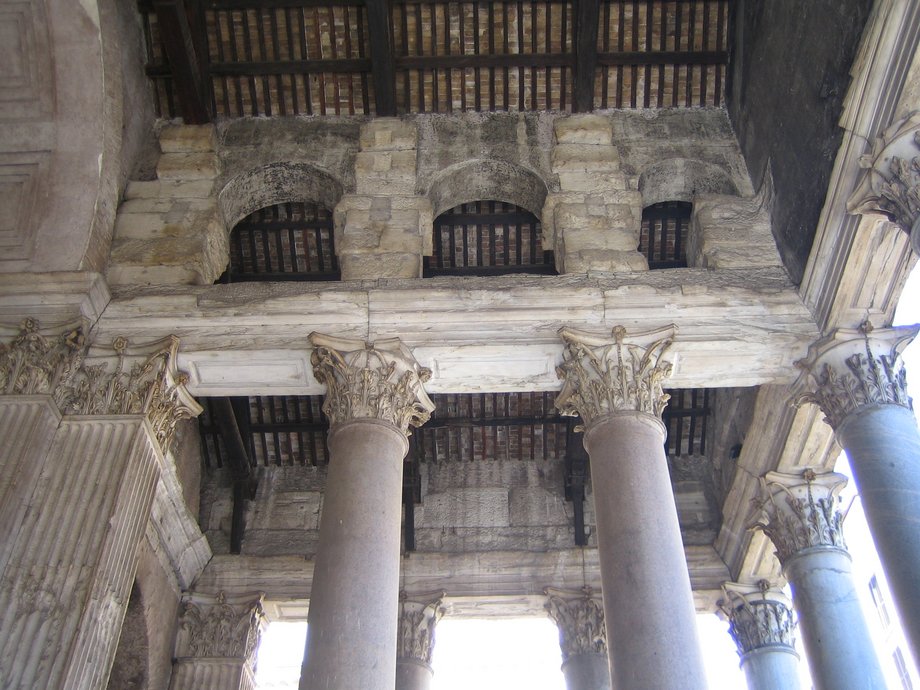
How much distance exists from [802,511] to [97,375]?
347 inches

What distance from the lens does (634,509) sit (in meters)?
8.89

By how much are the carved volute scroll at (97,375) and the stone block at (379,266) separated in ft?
7.67

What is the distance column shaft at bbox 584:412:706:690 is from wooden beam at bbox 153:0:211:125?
7.69 m

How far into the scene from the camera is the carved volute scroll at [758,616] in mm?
13086

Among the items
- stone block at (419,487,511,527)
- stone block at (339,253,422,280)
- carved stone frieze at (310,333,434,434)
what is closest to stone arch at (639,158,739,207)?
stone block at (339,253,422,280)

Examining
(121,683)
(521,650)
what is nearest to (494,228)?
(121,683)

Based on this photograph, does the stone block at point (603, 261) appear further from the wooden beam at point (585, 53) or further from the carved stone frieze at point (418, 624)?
the carved stone frieze at point (418, 624)

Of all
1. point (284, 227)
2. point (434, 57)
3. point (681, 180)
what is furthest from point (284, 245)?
point (681, 180)

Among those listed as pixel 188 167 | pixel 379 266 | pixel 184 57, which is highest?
pixel 184 57

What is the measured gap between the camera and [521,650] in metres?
29.0

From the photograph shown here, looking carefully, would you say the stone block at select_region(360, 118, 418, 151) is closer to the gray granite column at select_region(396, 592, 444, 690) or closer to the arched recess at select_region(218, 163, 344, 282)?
the arched recess at select_region(218, 163, 344, 282)

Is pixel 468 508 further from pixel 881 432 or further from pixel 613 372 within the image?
pixel 881 432

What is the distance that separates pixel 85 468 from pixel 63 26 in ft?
18.7

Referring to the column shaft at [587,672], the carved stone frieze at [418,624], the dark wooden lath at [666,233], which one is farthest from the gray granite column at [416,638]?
the dark wooden lath at [666,233]
